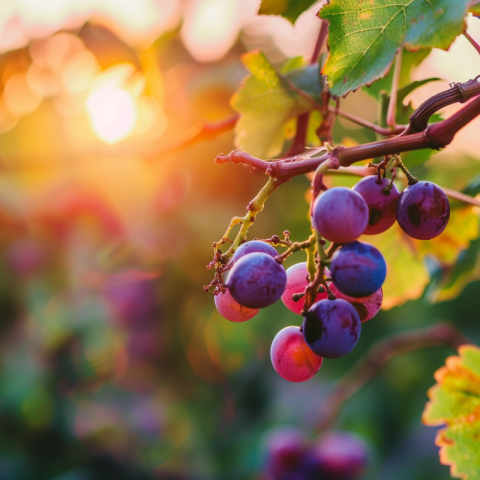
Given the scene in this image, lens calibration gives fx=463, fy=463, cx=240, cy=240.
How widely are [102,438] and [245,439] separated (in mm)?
745

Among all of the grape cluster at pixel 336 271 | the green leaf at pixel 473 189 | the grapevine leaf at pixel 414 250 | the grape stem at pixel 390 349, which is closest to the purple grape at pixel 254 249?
the grape cluster at pixel 336 271

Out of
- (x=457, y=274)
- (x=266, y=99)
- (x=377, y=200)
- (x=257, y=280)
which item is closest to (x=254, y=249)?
(x=257, y=280)

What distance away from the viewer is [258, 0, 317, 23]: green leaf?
0.79 m

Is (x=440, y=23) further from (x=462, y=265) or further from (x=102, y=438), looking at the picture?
(x=102, y=438)

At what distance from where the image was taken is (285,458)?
1.78 meters

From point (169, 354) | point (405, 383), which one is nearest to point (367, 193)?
point (169, 354)

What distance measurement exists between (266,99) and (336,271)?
50 centimetres

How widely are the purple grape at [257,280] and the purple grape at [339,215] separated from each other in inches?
2.6

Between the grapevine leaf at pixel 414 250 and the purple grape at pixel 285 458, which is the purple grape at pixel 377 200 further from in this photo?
the purple grape at pixel 285 458

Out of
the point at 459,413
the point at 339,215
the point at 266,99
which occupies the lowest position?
the point at 459,413

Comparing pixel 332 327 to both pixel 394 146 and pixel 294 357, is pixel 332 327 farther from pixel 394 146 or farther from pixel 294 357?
pixel 394 146

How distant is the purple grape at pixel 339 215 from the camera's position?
474mm

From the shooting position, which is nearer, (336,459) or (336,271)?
(336,271)

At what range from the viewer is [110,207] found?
228 centimetres
